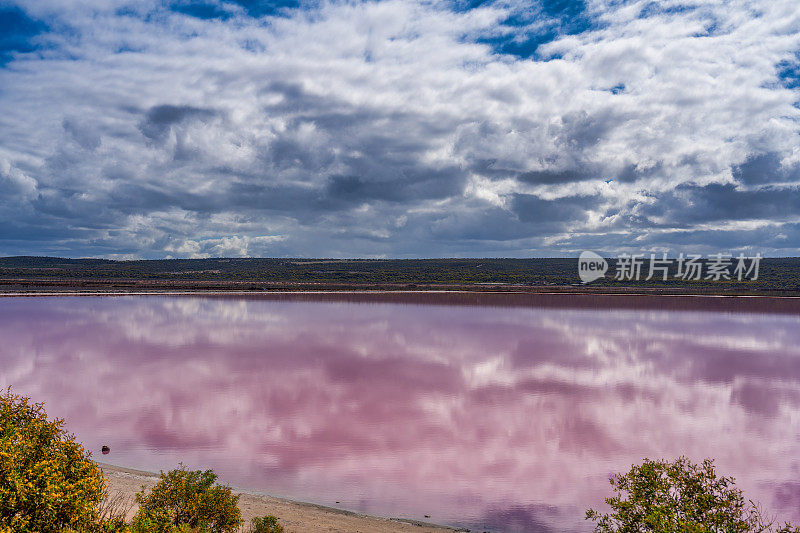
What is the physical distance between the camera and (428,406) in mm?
25781

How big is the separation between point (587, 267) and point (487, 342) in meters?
168

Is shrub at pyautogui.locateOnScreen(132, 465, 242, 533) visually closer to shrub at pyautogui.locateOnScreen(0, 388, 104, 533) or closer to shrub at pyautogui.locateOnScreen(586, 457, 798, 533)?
shrub at pyautogui.locateOnScreen(0, 388, 104, 533)

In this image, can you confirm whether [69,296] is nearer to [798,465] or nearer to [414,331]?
[414,331]

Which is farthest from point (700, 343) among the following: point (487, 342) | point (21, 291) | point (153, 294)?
point (21, 291)

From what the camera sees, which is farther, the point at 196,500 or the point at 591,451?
the point at 591,451

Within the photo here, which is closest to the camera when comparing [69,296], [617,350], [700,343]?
[617,350]

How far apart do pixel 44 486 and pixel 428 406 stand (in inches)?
769

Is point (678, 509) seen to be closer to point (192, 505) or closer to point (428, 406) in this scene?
point (192, 505)

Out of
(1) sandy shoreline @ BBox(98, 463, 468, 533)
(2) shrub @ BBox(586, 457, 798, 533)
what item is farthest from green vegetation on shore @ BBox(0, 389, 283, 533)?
(2) shrub @ BBox(586, 457, 798, 533)

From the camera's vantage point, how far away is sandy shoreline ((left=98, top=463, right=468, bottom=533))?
42.3ft

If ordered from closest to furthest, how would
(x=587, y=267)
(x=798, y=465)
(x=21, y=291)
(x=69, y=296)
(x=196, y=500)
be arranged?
1. (x=196, y=500)
2. (x=798, y=465)
3. (x=69, y=296)
4. (x=21, y=291)
5. (x=587, y=267)

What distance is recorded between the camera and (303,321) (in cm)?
5978

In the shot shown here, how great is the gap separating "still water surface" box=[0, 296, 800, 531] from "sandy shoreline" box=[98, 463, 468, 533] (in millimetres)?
741

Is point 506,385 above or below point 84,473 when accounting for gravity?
below
